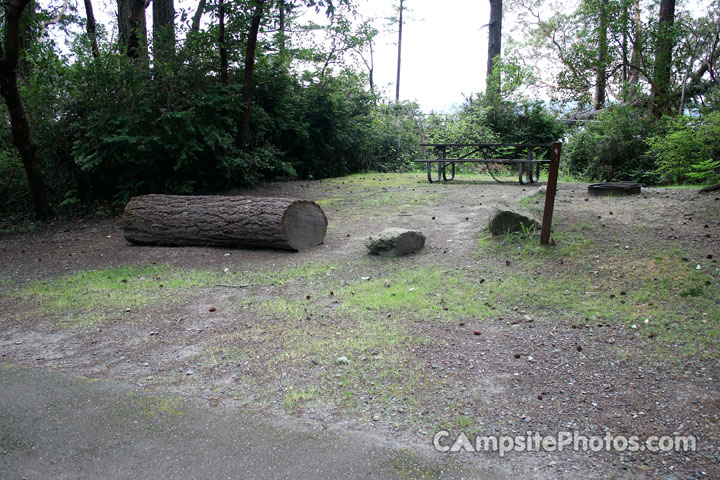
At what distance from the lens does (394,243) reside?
629cm

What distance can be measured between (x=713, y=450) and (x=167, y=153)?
9.69m

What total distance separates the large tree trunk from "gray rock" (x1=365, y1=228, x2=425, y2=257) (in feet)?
3.60

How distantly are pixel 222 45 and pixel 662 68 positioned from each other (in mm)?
11638

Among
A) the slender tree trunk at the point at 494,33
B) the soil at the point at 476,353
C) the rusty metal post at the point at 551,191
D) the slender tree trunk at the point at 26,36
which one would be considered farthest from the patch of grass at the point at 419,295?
the slender tree trunk at the point at 494,33

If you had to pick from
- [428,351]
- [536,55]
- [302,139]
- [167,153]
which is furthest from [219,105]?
[536,55]

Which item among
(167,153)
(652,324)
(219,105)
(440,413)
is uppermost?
(219,105)

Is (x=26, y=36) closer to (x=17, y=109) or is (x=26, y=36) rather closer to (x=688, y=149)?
(x=17, y=109)

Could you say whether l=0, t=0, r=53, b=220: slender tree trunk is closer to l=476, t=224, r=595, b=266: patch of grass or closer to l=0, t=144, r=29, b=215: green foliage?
l=0, t=144, r=29, b=215: green foliage

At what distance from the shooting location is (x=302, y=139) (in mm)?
13445

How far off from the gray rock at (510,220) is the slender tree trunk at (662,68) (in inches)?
385

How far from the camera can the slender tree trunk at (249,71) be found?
10228mm

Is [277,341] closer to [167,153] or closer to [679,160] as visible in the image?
[167,153]

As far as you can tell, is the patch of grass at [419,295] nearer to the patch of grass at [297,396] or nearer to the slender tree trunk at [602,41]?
the patch of grass at [297,396]

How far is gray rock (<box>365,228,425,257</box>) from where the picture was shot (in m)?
6.30
